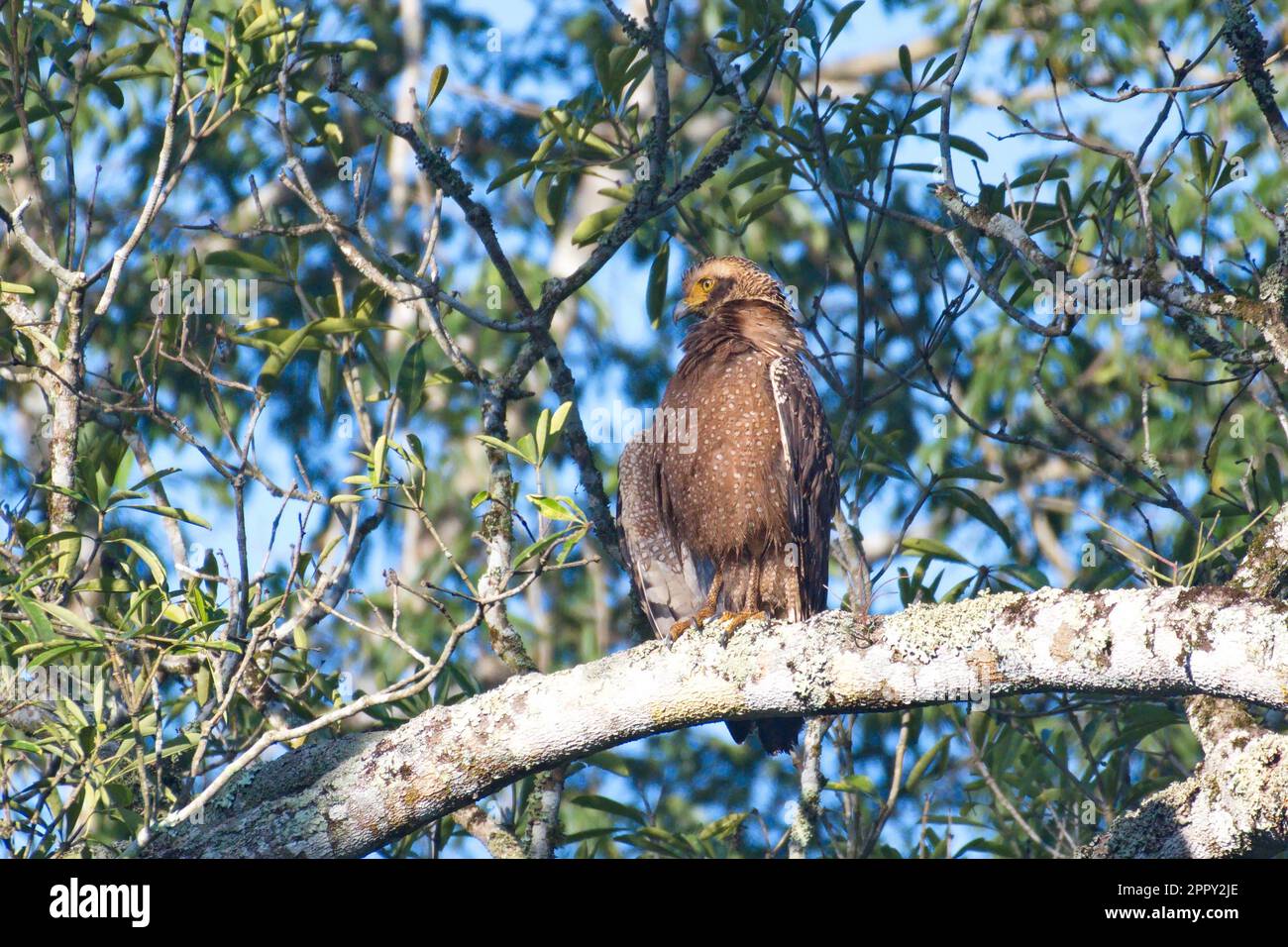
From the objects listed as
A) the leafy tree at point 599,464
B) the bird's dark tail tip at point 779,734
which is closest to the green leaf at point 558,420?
the leafy tree at point 599,464

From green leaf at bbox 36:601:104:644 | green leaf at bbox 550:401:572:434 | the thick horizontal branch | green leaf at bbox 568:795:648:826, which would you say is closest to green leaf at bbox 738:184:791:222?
green leaf at bbox 550:401:572:434

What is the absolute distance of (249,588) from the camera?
4.22 m

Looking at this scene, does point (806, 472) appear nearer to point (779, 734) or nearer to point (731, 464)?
point (731, 464)

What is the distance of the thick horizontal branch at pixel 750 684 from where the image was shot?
3105 millimetres

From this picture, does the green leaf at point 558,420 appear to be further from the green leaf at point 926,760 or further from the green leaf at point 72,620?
the green leaf at point 926,760

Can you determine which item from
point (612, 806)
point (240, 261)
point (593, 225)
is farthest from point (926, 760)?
point (240, 261)

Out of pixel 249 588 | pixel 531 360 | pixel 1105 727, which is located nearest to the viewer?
pixel 249 588

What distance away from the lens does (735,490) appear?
540cm

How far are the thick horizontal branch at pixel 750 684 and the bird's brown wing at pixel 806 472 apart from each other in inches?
57.0

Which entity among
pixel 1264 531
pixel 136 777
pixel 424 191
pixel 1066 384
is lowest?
pixel 136 777

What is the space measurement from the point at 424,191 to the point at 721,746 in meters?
4.98

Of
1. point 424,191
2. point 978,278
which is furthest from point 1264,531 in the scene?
point 424,191
